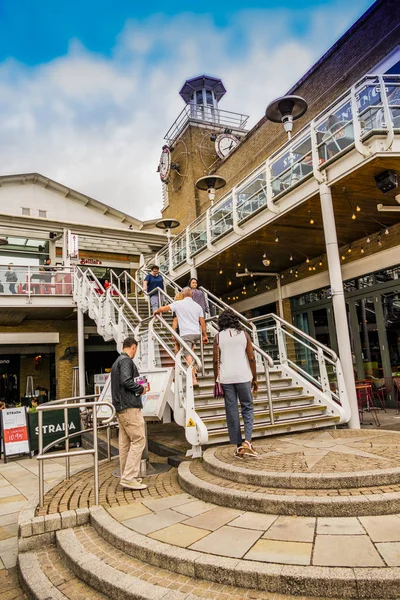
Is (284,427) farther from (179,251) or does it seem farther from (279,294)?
(179,251)

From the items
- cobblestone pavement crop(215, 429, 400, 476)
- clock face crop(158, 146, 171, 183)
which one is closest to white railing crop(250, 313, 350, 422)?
cobblestone pavement crop(215, 429, 400, 476)

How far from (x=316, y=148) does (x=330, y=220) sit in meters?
1.52

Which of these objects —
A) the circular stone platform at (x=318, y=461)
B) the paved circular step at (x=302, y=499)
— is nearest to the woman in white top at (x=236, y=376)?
the circular stone platform at (x=318, y=461)

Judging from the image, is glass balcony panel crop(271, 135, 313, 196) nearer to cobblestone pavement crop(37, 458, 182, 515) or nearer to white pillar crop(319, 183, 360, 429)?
white pillar crop(319, 183, 360, 429)

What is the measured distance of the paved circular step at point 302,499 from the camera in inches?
134

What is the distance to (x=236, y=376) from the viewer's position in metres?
4.95

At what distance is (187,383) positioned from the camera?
5652 mm

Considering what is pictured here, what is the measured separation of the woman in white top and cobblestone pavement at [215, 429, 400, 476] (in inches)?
10.7

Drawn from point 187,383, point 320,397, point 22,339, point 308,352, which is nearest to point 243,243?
point 308,352

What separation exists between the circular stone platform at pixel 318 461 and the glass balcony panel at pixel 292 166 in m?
5.29

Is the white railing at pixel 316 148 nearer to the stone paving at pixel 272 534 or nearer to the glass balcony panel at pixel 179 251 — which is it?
the glass balcony panel at pixel 179 251

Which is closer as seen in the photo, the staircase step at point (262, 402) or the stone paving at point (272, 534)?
the stone paving at point (272, 534)

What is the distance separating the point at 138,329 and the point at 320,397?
13.3 feet

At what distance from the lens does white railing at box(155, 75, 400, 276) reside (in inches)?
271
